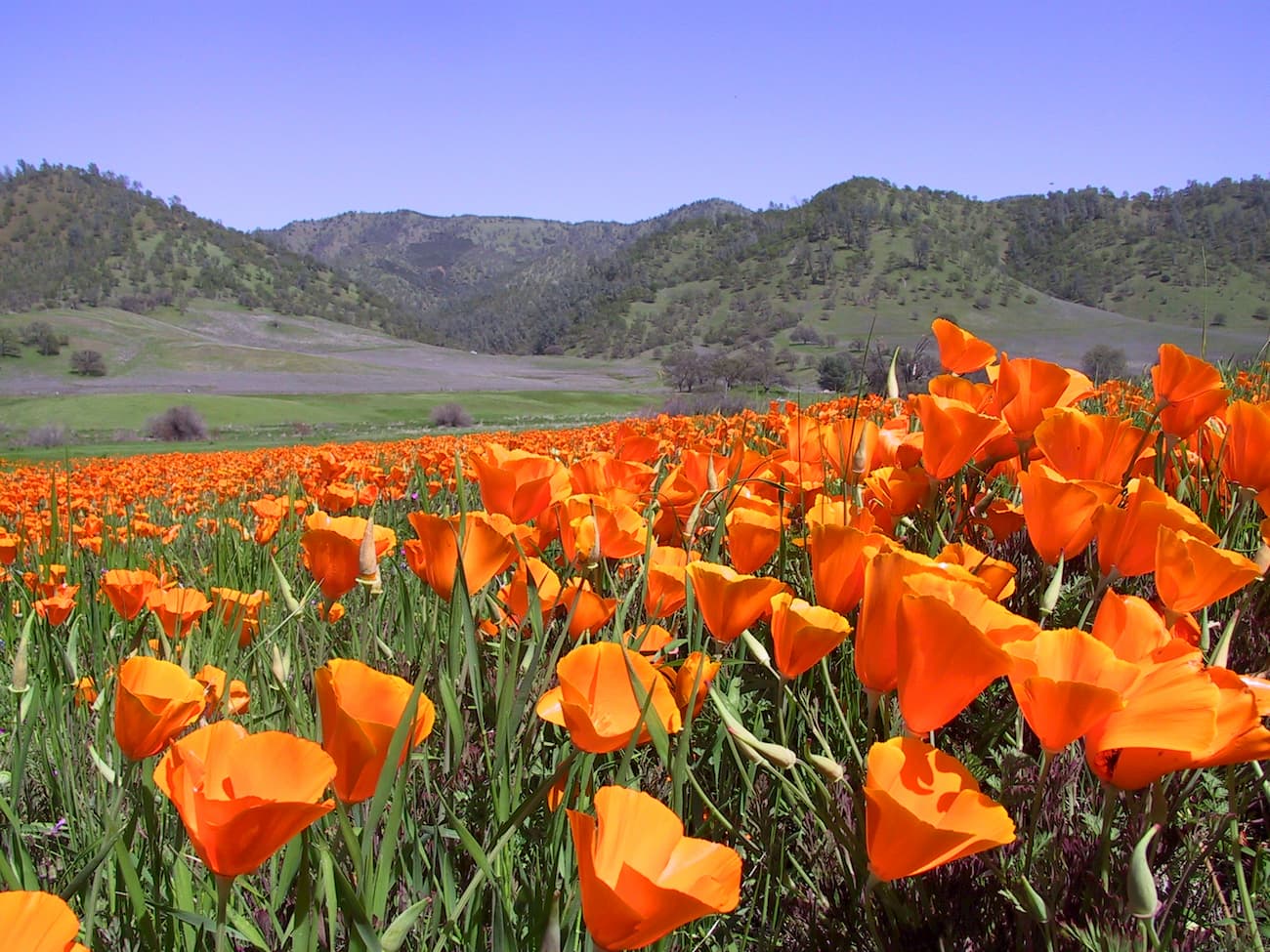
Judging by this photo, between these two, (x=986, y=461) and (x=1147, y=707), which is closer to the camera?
(x=1147, y=707)

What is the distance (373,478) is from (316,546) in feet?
7.34

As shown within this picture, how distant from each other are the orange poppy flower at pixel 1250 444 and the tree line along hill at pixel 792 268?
258 feet

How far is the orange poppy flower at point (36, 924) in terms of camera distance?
44 centimetres

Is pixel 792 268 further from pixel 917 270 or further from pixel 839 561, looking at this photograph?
pixel 839 561

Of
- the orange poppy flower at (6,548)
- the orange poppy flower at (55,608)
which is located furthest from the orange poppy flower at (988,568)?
the orange poppy flower at (6,548)

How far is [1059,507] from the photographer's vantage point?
41.3 inches

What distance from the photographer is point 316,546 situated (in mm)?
1331

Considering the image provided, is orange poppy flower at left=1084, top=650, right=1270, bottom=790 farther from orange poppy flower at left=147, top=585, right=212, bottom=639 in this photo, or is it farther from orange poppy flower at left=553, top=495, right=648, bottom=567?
orange poppy flower at left=147, top=585, right=212, bottom=639

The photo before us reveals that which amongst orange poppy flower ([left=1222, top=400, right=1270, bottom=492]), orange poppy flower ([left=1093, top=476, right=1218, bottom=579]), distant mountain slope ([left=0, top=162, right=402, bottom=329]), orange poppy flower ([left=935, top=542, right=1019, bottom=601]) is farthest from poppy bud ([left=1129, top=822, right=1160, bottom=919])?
distant mountain slope ([left=0, top=162, right=402, bottom=329])

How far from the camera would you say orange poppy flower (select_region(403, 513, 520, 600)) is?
1.08 meters

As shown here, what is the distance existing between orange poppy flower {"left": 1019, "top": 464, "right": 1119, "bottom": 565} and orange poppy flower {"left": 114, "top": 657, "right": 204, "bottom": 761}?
3.06ft

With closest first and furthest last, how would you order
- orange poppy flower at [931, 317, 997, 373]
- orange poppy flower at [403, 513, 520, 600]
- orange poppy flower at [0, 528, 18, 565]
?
orange poppy flower at [403, 513, 520, 600] < orange poppy flower at [931, 317, 997, 373] < orange poppy flower at [0, 528, 18, 565]

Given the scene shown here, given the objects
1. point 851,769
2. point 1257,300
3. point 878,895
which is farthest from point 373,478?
point 1257,300

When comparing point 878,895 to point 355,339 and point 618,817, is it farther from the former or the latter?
point 355,339
